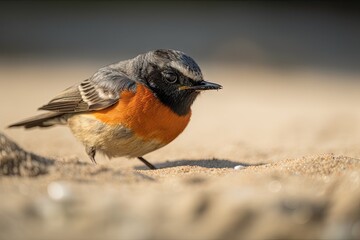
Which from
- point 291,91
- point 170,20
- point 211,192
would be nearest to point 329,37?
point 170,20

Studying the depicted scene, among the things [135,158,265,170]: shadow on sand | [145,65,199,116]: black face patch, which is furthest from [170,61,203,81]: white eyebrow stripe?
[135,158,265,170]: shadow on sand

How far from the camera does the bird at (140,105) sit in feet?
18.7

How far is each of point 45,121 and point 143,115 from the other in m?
1.75

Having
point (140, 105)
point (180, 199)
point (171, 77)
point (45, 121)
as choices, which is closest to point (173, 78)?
point (171, 77)

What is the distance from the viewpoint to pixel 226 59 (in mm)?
14930

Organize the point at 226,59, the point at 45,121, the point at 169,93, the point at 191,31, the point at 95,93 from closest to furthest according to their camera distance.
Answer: the point at 169,93 < the point at 95,93 < the point at 45,121 < the point at 226,59 < the point at 191,31

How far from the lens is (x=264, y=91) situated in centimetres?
1240

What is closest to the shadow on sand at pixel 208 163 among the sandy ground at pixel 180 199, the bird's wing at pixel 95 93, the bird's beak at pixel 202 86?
the sandy ground at pixel 180 199

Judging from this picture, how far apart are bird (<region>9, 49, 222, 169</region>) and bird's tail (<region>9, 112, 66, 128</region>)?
408mm

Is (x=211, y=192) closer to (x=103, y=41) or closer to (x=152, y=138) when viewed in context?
(x=152, y=138)

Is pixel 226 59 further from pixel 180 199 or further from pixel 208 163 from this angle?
pixel 180 199

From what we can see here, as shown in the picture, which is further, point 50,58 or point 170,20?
point 170,20

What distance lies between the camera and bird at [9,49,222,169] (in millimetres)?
5715

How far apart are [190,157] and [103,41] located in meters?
10.4
